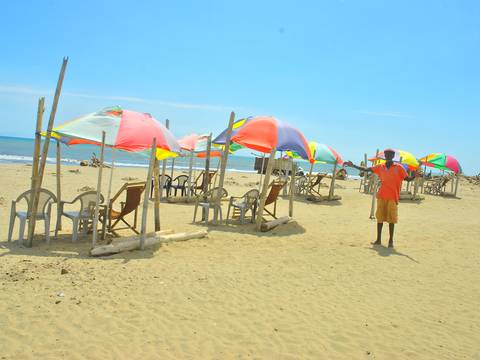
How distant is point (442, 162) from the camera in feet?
60.2

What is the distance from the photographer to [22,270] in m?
4.91

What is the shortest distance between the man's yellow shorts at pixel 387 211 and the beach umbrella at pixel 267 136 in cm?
202

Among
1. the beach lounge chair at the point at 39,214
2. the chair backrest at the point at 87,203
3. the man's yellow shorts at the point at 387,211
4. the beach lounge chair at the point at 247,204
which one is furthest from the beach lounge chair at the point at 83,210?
the man's yellow shorts at the point at 387,211

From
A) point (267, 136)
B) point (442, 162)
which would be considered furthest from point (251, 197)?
point (442, 162)

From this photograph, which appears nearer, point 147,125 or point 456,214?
point 147,125

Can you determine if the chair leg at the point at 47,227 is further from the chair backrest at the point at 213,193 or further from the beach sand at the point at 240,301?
the chair backrest at the point at 213,193

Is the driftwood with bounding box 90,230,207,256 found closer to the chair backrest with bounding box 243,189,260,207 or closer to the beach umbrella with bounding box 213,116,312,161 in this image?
the chair backrest with bounding box 243,189,260,207

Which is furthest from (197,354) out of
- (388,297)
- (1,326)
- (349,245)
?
(349,245)

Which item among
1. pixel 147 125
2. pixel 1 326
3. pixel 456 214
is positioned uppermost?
pixel 147 125

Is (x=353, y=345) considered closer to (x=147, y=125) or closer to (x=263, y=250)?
(x=263, y=250)

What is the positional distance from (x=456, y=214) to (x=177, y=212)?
928 centimetres

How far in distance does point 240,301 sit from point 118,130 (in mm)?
3227

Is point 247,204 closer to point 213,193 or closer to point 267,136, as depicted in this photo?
point 267,136

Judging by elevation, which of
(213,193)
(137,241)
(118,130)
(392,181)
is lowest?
(137,241)
